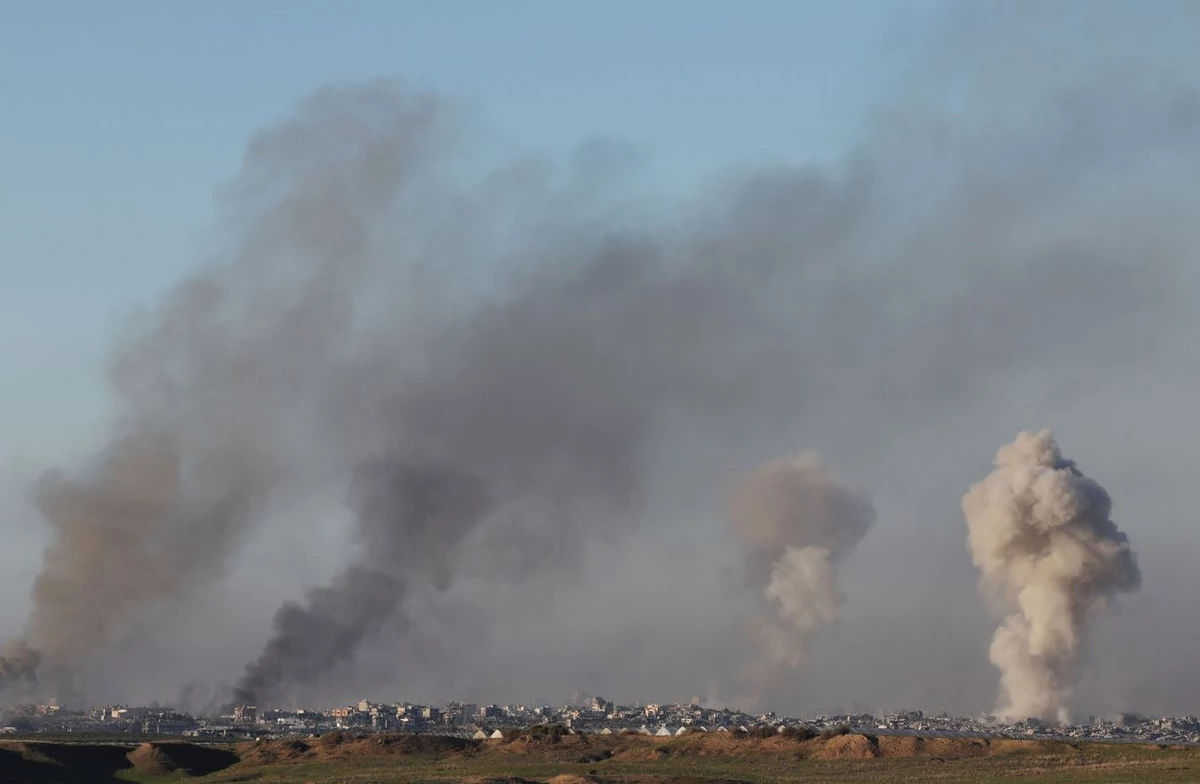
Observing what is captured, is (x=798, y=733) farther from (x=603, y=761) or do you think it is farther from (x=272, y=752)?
(x=272, y=752)

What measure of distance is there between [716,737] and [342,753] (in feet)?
134

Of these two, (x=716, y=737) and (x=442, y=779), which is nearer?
(x=442, y=779)

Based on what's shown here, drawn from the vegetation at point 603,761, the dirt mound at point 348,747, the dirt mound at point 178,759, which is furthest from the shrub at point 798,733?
the dirt mound at point 178,759

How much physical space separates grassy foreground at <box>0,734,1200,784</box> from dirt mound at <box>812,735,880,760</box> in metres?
0.15

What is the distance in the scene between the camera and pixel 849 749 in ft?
461

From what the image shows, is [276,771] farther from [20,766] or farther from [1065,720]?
[1065,720]

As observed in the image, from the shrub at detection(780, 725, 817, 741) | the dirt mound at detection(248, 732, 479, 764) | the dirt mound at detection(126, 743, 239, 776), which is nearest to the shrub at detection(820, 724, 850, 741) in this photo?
the shrub at detection(780, 725, 817, 741)

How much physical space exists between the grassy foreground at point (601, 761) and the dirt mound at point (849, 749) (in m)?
0.15

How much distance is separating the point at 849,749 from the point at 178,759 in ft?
228

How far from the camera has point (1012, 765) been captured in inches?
4961

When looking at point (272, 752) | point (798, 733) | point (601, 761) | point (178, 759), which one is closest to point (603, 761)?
point (601, 761)

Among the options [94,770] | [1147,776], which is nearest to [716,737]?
[1147,776]

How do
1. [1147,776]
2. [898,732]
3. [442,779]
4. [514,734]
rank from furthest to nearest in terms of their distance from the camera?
[514,734]
[898,732]
[442,779]
[1147,776]

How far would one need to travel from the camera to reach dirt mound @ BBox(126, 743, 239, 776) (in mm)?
144250
